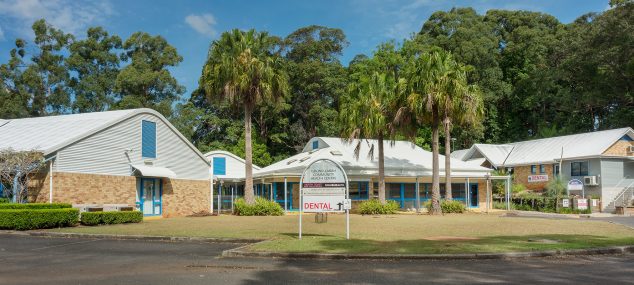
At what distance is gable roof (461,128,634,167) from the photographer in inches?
1646

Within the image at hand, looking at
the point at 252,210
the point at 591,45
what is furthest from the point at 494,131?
the point at 252,210

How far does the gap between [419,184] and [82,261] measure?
101ft

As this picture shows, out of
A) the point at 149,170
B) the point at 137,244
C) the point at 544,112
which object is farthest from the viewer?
the point at 544,112

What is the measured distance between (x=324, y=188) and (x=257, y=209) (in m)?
15.7

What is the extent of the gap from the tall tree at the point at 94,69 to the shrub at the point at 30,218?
4128 cm

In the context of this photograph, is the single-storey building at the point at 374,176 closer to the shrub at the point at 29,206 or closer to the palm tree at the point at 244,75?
the palm tree at the point at 244,75

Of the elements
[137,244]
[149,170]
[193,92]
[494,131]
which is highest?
[193,92]

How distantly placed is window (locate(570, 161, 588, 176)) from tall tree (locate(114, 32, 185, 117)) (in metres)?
37.6

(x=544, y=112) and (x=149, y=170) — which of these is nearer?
(x=149, y=170)

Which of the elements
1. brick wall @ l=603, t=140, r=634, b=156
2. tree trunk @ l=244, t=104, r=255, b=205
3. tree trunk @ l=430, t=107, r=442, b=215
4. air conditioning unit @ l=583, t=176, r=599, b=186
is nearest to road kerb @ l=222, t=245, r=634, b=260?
tree trunk @ l=430, t=107, r=442, b=215

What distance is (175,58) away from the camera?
61812mm

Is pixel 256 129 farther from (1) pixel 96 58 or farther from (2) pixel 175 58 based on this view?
(1) pixel 96 58

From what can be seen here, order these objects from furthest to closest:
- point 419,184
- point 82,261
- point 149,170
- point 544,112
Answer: point 544,112, point 419,184, point 149,170, point 82,261

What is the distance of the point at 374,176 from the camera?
127 feet
